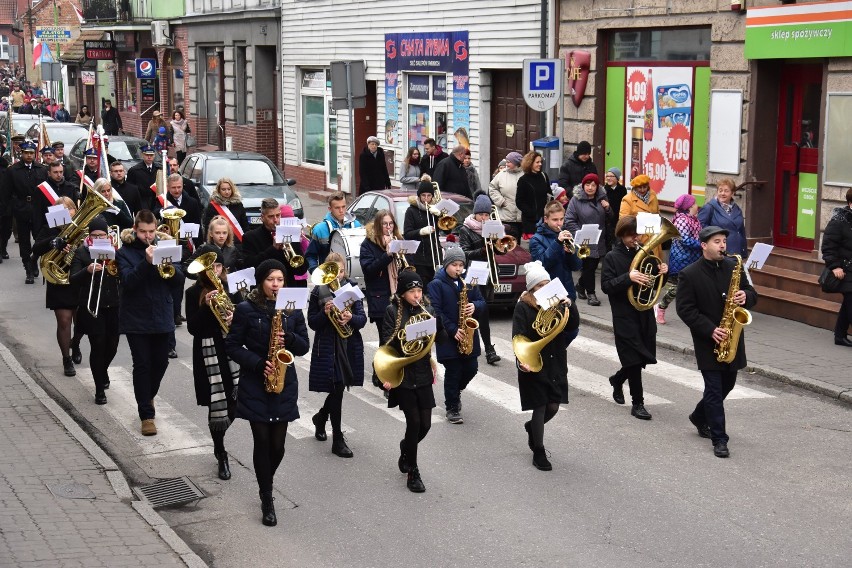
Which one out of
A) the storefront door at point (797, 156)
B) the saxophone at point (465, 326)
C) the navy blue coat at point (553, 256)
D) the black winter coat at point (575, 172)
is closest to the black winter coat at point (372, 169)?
the black winter coat at point (575, 172)

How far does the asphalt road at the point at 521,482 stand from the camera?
317 inches

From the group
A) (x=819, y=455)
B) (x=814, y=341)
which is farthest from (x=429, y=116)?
(x=819, y=455)

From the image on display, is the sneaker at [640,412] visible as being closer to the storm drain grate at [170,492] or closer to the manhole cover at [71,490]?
the storm drain grate at [170,492]

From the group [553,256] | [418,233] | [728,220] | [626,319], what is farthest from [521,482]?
[728,220]

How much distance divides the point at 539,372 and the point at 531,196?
29.2 feet

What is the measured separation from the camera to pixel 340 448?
1023 cm

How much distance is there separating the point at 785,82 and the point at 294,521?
11.0 metres

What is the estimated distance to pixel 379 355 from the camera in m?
9.28

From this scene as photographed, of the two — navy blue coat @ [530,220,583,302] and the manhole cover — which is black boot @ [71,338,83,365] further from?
navy blue coat @ [530,220,583,302]

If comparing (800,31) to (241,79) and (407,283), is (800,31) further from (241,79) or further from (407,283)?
(241,79)

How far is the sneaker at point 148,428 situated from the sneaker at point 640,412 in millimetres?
4153

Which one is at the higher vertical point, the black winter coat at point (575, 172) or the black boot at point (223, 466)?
the black winter coat at point (575, 172)

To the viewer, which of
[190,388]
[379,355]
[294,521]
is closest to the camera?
[294,521]

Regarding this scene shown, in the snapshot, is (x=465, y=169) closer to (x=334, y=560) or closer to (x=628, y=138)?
(x=628, y=138)
